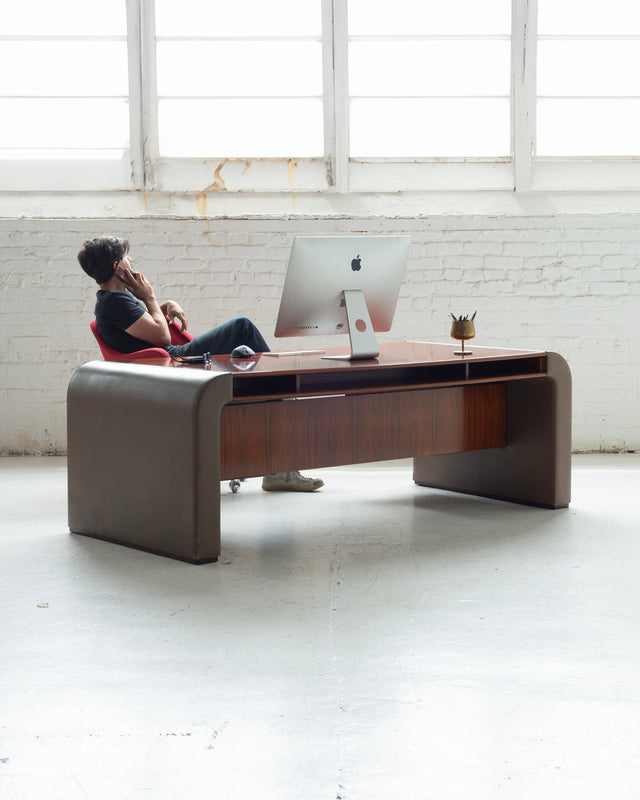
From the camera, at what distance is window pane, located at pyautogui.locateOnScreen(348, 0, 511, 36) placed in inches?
242

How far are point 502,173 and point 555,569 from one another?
11.3 feet

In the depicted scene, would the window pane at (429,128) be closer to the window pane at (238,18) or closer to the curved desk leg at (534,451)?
the window pane at (238,18)

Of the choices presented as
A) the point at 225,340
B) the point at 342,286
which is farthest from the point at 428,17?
the point at 342,286

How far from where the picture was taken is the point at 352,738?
2.09m

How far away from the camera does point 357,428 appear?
163 inches

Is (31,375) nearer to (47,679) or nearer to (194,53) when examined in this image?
(194,53)

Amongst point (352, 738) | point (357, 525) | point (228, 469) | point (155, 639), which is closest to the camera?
point (352, 738)

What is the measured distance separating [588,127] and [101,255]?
10.8ft

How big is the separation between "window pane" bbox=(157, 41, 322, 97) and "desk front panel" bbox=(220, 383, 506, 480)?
2559 millimetres

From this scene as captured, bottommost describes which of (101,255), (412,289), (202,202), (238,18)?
(412,289)

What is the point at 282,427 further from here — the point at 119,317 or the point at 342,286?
the point at 119,317

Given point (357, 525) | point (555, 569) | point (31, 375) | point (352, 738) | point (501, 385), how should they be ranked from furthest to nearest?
point (31, 375) < point (501, 385) < point (357, 525) < point (555, 569) < point (352, 738)

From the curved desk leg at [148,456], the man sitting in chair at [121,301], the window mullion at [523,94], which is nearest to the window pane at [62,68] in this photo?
the man sitting in chair at [121,301]

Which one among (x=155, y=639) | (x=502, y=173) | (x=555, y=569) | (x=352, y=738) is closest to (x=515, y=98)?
(x=502, y=173)
